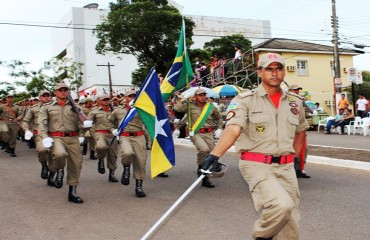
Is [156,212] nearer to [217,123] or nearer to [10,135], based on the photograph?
[217,123]

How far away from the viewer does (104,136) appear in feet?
35.0

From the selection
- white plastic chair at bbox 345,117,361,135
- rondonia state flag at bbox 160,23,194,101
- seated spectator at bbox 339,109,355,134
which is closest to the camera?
rondonia state flag at bbox 160,23,194,101

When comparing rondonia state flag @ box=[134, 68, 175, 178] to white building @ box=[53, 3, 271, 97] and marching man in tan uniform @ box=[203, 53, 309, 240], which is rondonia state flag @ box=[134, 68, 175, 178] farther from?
white building @ box=[53, 3, 271, 97]

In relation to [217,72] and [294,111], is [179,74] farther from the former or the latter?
[217,72]

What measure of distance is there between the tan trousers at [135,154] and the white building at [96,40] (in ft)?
163

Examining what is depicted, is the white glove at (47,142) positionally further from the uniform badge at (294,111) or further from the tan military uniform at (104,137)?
the uniform badge at (294,111)

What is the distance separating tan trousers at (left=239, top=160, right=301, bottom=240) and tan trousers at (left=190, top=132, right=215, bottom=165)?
4.79m

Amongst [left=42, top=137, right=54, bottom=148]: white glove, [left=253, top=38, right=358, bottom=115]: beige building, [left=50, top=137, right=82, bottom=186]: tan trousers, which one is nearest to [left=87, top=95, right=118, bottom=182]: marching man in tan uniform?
[left=50, top=137, right=82, bottom=186]: tan trousers

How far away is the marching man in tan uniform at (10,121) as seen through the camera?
1574 centimetres

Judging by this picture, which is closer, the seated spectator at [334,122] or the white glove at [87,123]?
the white glove at [87,123]

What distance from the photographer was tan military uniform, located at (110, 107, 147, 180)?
833 centimetres

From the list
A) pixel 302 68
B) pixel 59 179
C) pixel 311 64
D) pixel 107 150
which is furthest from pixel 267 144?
pixel 311 64

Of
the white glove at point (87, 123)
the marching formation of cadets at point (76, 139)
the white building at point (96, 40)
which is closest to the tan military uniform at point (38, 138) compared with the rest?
the marching formation of cadets at point (76, 139)

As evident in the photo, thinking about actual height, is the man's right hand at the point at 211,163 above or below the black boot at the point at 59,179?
above
